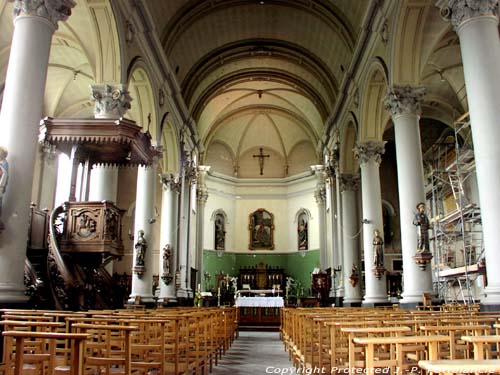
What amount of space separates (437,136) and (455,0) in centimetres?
1417

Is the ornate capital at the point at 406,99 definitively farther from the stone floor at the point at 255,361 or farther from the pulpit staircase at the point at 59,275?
the pulpit staircase at the point at 59,275

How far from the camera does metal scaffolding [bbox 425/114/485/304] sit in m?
15.1

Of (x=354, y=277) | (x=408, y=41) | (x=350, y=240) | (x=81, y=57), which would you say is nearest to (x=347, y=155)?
(x=350, y=240)

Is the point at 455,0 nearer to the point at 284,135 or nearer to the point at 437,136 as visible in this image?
the point at 437,136

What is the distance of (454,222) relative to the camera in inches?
695

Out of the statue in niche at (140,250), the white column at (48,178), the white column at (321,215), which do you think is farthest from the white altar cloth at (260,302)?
the white column at (321,215)

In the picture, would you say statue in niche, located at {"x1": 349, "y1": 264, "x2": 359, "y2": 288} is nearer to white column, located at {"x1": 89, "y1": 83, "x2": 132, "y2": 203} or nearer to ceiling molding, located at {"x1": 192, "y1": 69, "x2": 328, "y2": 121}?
ceiling molding, located at {"x1": 192, "y1": 69, "x2": 328, "y2": 121}

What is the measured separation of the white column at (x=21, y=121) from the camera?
20.3 ft

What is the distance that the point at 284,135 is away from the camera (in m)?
29.0

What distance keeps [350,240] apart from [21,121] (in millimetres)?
12580

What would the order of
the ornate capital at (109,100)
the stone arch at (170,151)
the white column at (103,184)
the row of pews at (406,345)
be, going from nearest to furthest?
the row of pews at (406,345), the ornate capital at (109,100), the white column at (103,184), the stone arch at (170,151)

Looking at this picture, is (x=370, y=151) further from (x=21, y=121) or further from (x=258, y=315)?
(x=21, y=121)

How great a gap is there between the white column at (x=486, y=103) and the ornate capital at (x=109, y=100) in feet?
22.6

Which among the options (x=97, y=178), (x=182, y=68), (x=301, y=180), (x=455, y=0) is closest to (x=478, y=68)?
(x=455, y=0)
